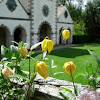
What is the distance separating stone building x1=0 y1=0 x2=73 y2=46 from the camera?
15648 mm

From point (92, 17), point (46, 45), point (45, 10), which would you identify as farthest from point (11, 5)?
point (92, 17)

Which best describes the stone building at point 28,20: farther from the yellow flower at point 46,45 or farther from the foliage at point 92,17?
the yellow flower at point 46,45

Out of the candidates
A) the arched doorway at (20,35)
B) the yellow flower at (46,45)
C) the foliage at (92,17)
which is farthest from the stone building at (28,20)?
the yellow flower at (46,45)

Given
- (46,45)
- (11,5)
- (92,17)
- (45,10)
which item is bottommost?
(46,45)

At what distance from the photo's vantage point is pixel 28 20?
17.5m

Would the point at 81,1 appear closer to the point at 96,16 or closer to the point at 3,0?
the point at 96,16

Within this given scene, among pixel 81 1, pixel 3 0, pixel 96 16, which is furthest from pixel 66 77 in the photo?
pixel 81 1

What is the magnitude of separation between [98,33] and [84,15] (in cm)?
392

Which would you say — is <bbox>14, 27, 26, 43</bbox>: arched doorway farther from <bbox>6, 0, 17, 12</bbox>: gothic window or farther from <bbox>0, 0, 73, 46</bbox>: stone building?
<bbox>6, 0, 17, 12</bbox>: gothic window

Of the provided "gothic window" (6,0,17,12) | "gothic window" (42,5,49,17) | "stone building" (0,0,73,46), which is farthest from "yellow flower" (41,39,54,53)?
"gothic window" (42,5,49,17)

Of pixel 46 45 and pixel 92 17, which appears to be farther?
pixel 92 17

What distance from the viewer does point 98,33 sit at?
30578mm

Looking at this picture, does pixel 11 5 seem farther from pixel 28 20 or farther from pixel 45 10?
pixel 45 10

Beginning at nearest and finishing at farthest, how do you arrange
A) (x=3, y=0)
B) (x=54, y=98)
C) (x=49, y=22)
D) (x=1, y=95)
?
(x=1, y=95) < (x=54, y=98) < (x=3, y=0) < (x=49, y=22)
